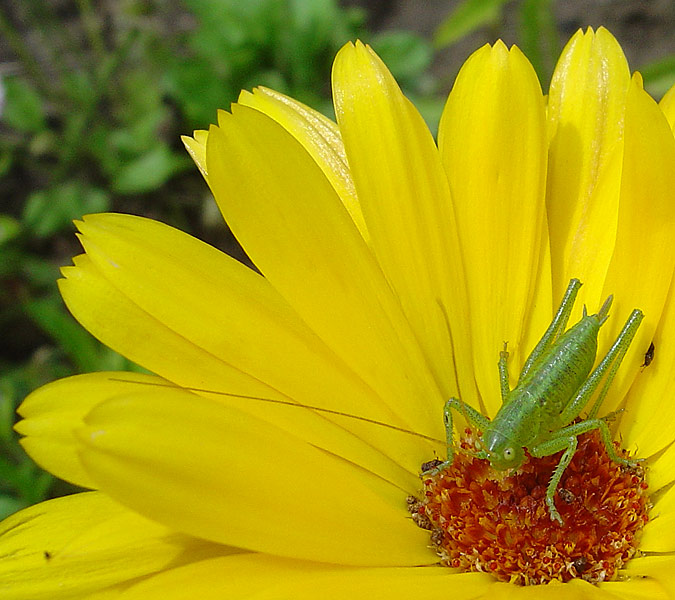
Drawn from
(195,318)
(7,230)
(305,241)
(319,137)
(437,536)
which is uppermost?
(7,230)

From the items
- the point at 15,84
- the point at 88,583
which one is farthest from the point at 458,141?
the point at 15,84

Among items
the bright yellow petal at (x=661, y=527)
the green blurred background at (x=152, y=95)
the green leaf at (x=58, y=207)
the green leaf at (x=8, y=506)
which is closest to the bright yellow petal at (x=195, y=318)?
the bright yellow petal at (x=661, y=527)

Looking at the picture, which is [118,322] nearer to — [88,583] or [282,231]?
[282,231]

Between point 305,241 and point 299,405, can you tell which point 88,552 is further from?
point 305,241

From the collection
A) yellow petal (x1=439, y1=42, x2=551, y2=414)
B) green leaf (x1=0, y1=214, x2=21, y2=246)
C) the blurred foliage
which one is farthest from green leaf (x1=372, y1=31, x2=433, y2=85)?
yellow petal (x1=439, y1=42, x2=551, y2=414)

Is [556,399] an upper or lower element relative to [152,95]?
lower

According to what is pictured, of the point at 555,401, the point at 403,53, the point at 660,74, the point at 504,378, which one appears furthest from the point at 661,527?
the point at 403,53

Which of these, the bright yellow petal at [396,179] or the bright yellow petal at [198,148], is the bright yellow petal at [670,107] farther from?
the bright yellow petal at [198,148]
